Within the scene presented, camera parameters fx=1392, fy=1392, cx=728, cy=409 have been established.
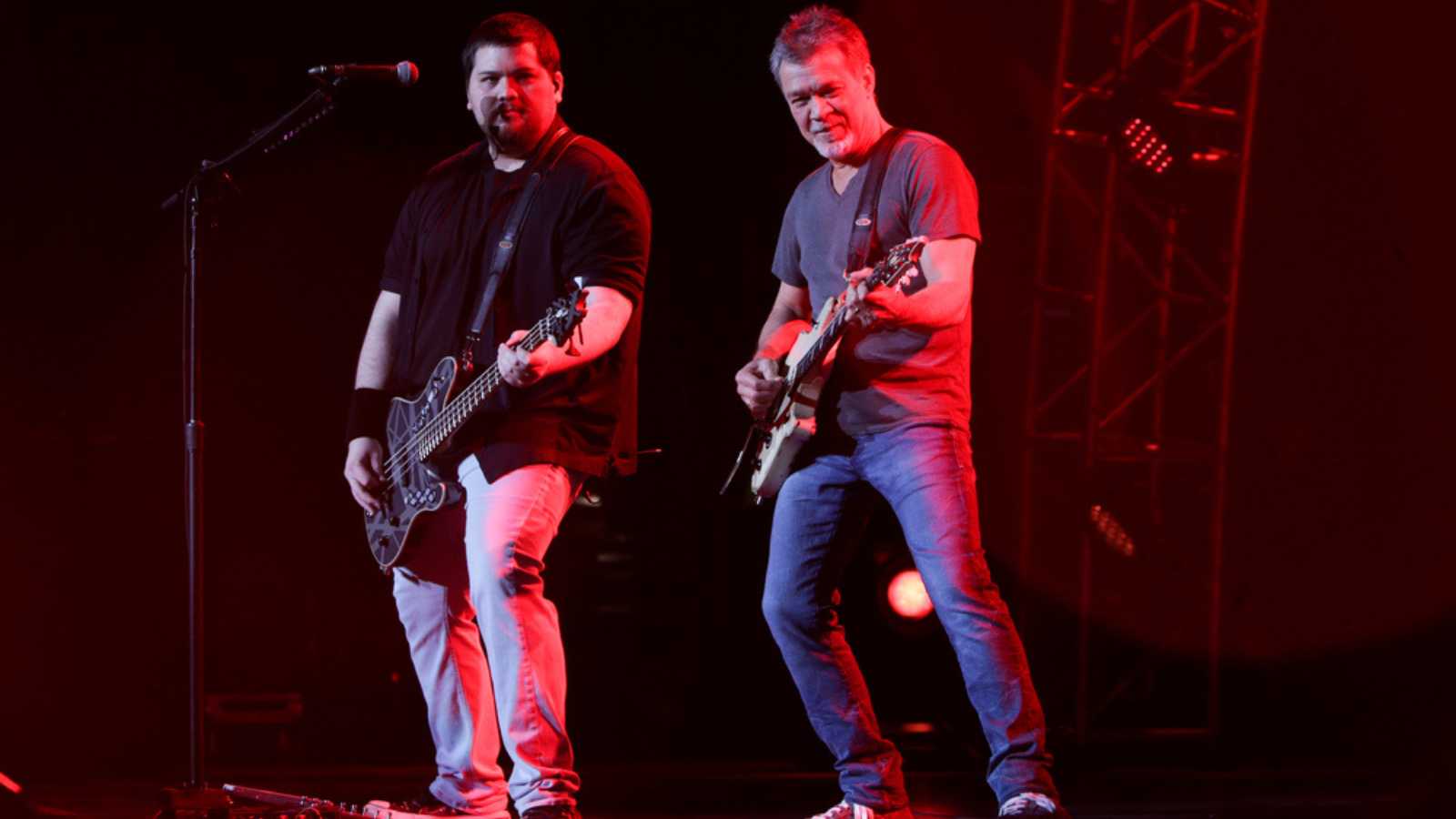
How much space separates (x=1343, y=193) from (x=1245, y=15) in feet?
3.96

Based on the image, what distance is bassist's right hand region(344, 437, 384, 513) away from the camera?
3941 mm

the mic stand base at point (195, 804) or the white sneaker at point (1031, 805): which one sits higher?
the white sneaker at point (1031, 805)

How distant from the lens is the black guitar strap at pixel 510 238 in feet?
12.2

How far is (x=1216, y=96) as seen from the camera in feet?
19.7

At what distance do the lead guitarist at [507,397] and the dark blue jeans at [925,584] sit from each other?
1.88 feet

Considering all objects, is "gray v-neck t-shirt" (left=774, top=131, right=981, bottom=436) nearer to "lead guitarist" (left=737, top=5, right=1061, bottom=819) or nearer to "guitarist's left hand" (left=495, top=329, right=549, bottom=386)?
"lead guitarist" (left=737, top=5, right=1061, bottom=819)

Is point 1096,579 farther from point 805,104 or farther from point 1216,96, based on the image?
point 805,104

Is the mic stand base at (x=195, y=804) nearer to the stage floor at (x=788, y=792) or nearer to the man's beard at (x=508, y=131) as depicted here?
the stage floor at (x=788, y=792)

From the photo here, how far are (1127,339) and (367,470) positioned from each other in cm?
372

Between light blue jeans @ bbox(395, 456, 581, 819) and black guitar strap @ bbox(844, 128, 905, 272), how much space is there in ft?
3.12

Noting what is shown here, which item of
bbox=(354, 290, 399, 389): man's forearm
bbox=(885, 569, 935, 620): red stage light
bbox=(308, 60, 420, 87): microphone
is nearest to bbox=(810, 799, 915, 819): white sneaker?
bbox=(354, 290, 399, 389): man's forearm

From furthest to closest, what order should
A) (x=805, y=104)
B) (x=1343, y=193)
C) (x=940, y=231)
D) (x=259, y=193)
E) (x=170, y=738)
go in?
(x=1343, y=193) → (x=259, y=193) → (x=170, y=738) → (x=805, y=104) → (x=940, y=231)

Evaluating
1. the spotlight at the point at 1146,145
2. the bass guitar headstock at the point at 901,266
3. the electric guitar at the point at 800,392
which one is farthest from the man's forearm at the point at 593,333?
the spotlight at the point at 1146,145

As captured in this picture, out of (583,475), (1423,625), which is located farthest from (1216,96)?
(583,475)
